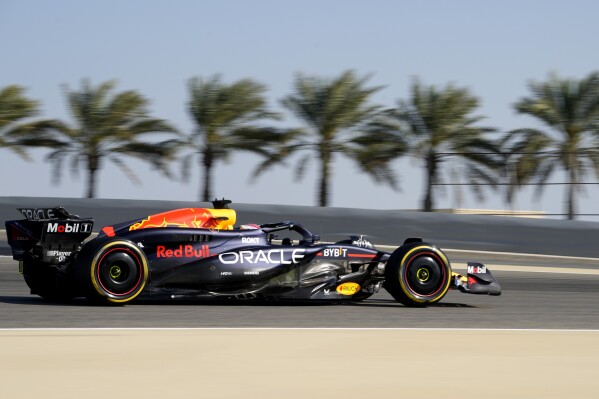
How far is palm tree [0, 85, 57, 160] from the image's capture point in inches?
1206

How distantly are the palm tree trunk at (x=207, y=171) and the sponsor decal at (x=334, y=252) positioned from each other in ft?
62.0

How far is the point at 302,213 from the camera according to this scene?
23.8 metres

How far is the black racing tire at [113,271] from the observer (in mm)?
10438

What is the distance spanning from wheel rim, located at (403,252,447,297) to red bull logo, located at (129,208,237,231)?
200 centimetres

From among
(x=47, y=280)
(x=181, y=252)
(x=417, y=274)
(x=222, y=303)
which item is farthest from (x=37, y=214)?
(x=417, y=274)

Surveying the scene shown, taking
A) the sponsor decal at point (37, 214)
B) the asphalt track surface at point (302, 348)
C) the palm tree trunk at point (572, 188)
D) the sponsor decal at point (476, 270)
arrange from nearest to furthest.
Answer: the asphalt track surface at point (302, 348) < the sponsor decal at point (37, 214) < the sponsor decal at point (476, 270) < the palm tree trunk at point (572, 188)

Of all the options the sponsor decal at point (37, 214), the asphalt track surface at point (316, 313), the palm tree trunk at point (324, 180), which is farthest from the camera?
the palm tree trunk at point (324, 180)

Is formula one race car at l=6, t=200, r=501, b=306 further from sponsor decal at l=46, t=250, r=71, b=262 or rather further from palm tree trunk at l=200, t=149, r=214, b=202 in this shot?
palm tree trunk at l=200, t=149, r=214, b=202

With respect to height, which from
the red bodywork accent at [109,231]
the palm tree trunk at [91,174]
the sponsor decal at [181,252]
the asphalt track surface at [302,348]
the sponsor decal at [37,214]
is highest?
the palm tree trunk at [91,174]

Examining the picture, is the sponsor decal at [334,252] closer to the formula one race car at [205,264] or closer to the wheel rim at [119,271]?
the formula one race car at [205,264]

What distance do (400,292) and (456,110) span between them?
19.3 meters

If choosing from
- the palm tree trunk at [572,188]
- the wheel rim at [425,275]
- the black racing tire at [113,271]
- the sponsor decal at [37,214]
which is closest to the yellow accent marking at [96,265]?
the black racing tire at [113,271]

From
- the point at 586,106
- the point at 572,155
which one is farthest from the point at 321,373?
the point at 586,106

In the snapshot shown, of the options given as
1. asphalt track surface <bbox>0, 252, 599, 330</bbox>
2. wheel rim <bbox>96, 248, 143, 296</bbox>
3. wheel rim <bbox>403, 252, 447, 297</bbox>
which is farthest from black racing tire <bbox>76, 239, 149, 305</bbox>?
wheel rim <bbox>403, 252, 447, 297</bbox>
